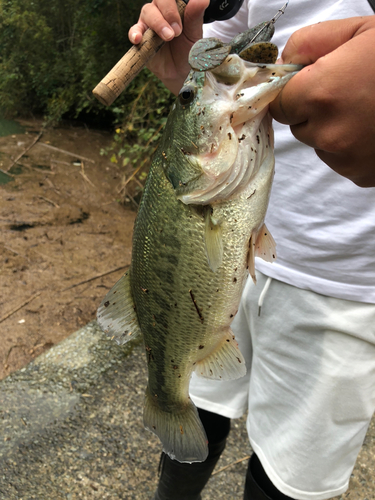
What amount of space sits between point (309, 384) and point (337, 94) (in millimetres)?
988

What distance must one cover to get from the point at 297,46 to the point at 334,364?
97cm

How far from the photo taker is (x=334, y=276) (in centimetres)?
129

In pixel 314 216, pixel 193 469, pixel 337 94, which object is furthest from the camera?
pixel 193 469

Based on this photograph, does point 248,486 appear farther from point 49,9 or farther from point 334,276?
point 49,9

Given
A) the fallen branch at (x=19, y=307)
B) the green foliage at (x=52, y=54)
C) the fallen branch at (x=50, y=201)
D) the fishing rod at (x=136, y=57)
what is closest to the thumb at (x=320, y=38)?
the fishing rod at (x=136, y=57)

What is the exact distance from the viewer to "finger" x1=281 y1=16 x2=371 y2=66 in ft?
2.48

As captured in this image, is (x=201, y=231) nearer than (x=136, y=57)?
Yes

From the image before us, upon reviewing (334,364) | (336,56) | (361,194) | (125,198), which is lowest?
(125,198)

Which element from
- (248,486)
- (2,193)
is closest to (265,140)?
(248,486)

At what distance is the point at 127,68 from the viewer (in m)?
1.24

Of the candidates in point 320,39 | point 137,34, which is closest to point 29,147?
point 137,34

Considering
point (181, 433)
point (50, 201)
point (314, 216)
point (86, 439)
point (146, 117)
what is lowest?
point (86, 439)

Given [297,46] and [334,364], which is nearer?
[297,46]

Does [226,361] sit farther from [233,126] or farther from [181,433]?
[233,126]
